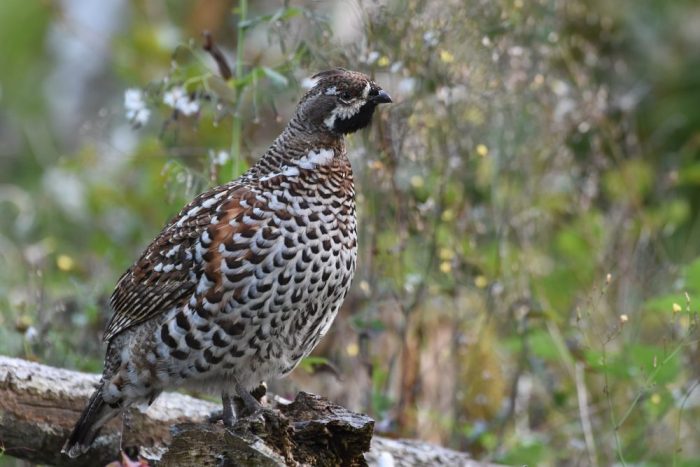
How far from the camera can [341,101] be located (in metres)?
4.42

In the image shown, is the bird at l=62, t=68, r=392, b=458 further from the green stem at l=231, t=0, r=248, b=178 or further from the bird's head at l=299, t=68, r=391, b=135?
the green stem at l=231, t=0, r=248, b=178

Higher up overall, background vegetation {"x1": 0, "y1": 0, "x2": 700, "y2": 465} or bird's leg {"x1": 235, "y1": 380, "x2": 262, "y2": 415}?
background vegetation {"x1": 0, "y1": 0, "x2": 700, "y2": 465}

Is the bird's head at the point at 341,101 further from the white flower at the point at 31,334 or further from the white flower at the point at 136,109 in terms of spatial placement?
the white flower at the point at 31,334

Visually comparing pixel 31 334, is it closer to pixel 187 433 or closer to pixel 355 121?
pixel 187 433

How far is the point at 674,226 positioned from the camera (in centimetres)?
748

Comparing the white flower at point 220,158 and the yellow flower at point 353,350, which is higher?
the white flower at point 220,158

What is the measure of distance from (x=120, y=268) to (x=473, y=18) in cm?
275

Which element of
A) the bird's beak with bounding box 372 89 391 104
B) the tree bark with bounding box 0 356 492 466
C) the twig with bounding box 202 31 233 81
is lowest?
the tree bark with bounding box 0 356 492 466

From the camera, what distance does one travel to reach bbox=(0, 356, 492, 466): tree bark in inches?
152

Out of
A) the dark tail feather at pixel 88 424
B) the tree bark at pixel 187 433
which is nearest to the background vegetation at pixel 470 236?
the tree bark at pixel 187 433

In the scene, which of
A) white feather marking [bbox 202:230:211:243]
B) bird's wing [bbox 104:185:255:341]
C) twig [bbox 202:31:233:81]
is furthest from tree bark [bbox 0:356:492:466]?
twig [bbox 202:31:233:81]

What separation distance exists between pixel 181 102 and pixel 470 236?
1.78 metres

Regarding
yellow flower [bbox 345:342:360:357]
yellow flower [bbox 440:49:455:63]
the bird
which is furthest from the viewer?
yellow flower [bbox 345:342:360:357]

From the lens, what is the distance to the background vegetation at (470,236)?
538cm
